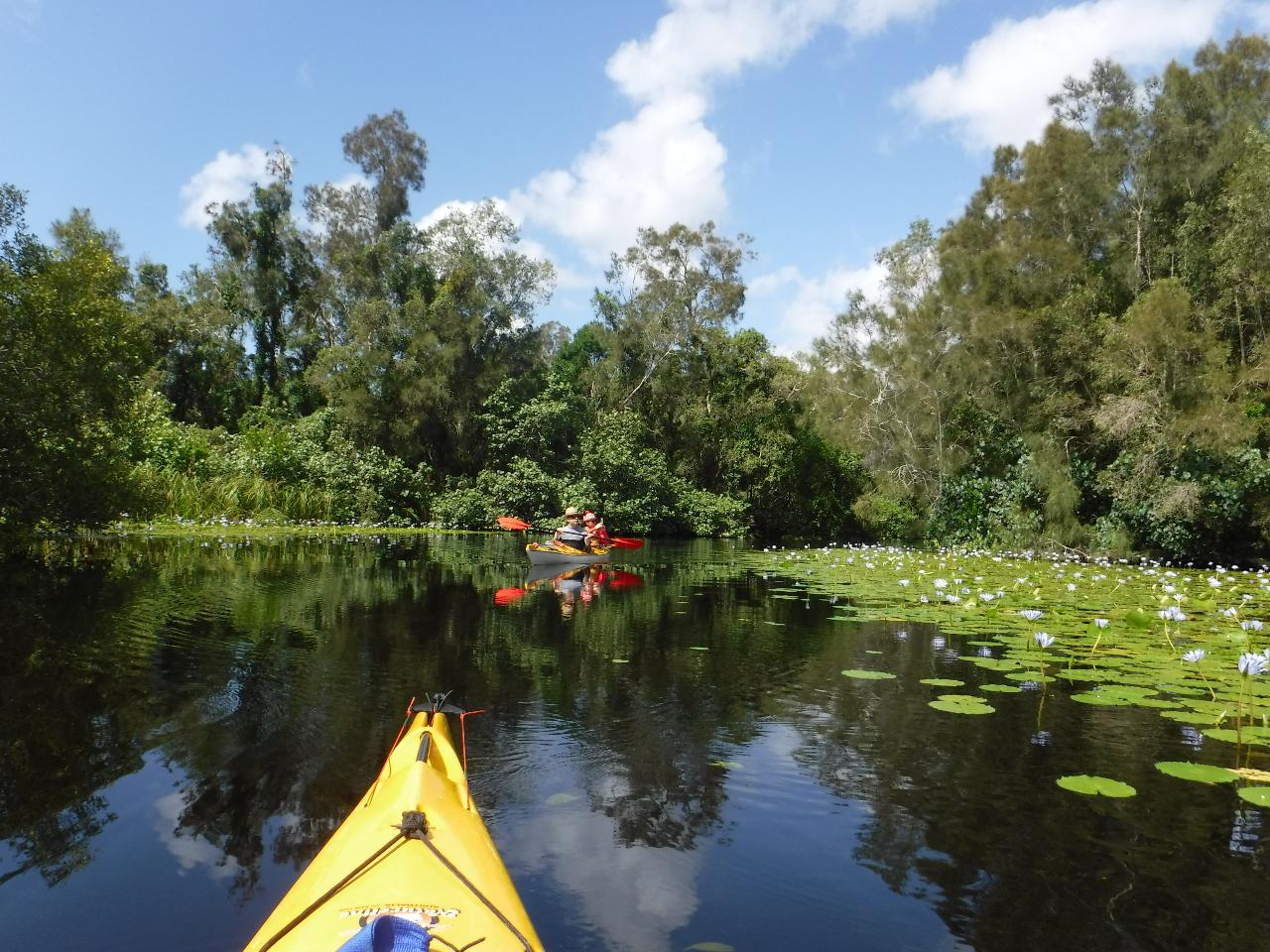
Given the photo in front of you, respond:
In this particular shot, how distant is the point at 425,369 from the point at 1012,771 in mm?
29105

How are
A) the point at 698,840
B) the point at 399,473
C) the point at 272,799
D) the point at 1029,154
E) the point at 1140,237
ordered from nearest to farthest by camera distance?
the point at 698,840
the point at 272,799
the point at 1140,237
the point at 1029,154
the point at 399,473

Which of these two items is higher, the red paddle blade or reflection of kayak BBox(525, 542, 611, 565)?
reflection of kayak BBox(525, 542, 611, 565)

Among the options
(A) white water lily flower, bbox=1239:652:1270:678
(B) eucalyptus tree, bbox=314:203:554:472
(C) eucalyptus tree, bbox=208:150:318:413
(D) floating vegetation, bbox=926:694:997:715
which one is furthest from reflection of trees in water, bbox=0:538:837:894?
(C) eucalyptus tree, bbox=208:150:318:413

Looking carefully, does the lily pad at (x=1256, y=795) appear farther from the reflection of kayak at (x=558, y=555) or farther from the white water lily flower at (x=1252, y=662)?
the reflection of kayak at (x=558, y=555)

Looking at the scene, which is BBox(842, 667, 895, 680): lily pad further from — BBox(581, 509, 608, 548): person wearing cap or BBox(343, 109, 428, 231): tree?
BBox(343, 109, 428, 231): tree

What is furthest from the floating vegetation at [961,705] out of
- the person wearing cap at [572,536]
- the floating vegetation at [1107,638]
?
the person wearing cap at [572,536]

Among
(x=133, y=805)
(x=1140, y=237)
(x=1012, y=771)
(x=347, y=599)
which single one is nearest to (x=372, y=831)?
(x=133, y=805)

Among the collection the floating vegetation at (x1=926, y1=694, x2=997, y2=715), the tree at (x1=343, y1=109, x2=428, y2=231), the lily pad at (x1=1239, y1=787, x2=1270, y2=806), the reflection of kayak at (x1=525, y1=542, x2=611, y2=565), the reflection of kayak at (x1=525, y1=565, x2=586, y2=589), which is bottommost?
the lily pad at (x1=1239, y1=787, x2=1270, y2=806)

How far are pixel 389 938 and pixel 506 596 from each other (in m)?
10.5

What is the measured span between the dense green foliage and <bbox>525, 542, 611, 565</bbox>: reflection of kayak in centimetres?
1165

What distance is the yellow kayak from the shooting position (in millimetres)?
2320

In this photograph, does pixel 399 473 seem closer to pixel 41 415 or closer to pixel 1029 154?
pixel 41 415

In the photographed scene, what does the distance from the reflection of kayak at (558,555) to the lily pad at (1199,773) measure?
41.0 feet

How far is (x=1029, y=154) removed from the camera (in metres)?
22.6
